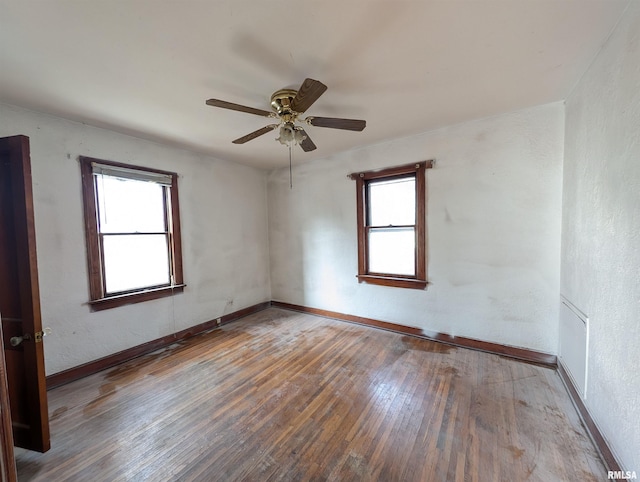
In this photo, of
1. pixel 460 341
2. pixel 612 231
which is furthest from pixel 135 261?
pixel 612 231

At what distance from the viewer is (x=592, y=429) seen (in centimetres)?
160

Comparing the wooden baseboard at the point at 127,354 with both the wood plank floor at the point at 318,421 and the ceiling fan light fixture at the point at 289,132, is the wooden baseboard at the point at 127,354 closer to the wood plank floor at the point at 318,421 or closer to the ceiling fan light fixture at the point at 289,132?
the wood plank floor at the point at 318,421

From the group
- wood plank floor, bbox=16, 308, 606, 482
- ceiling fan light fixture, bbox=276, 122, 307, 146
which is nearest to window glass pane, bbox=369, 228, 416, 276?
wood plank floor, bbox=16, 308, 606, 482

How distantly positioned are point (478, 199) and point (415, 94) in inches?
54.5

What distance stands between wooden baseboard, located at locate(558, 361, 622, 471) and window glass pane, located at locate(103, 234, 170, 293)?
415 centimetres

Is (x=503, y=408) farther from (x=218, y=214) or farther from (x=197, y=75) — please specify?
(x=218, y=214)

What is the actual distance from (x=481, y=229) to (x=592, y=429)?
177 centimetres

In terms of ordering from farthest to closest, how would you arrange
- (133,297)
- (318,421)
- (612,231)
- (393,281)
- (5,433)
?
(393,281) < (133,297) < (318,421) < (612,231) < (5,433)

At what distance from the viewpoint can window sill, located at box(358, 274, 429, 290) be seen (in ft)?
Answer: 10.3

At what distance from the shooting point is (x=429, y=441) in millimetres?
1609

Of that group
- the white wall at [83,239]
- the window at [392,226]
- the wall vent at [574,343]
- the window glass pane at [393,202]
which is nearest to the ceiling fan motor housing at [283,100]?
the window at [392,226]

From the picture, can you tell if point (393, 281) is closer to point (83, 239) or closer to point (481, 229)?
point (481, 229)

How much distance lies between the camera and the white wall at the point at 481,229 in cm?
243


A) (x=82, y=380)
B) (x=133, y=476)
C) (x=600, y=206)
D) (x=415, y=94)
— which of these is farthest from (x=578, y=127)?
(x=82, y=380)
